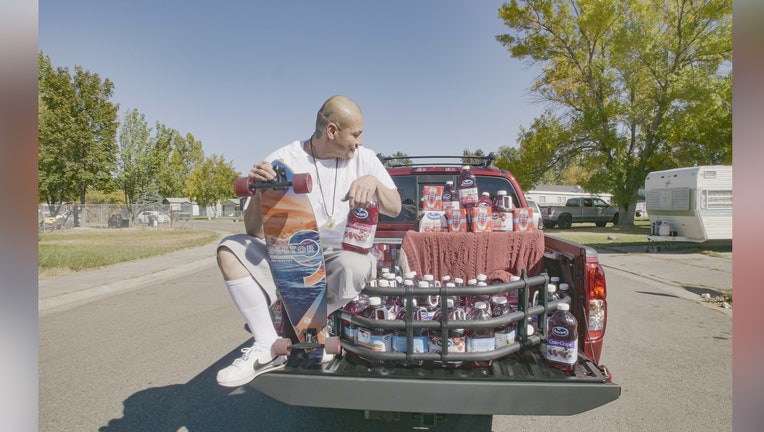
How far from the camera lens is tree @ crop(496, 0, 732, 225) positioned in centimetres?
1869

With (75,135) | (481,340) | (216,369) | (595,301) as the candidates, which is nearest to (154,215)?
(75,135)

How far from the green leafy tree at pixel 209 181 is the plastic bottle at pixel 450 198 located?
169 ft

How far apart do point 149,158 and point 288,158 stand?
3643cm

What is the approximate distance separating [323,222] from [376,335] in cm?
79

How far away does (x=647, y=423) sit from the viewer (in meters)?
2.93

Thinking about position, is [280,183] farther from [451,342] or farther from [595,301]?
[595,301]

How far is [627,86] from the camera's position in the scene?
21.3 m

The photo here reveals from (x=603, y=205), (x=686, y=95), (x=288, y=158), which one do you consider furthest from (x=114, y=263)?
(x=603, y=205)

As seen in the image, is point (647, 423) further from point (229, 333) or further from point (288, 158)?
point (229, 333)

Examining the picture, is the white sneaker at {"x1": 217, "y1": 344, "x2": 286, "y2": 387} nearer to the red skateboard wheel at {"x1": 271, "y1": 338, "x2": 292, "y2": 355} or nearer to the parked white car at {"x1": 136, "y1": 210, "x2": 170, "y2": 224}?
the red skateboard wheel at {"x1": 271, "y1": 338, "x2": 292, "y2": 355}

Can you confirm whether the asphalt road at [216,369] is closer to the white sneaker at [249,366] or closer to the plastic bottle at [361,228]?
the white sneaker at [249,366]

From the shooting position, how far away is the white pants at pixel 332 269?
2.21 m

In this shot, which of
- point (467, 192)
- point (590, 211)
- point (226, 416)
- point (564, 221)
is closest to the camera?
point (226, 416)

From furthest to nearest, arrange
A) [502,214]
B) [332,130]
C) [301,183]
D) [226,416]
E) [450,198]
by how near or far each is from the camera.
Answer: [450,198], [502,214], [226,416], [332,130], [301,183]
